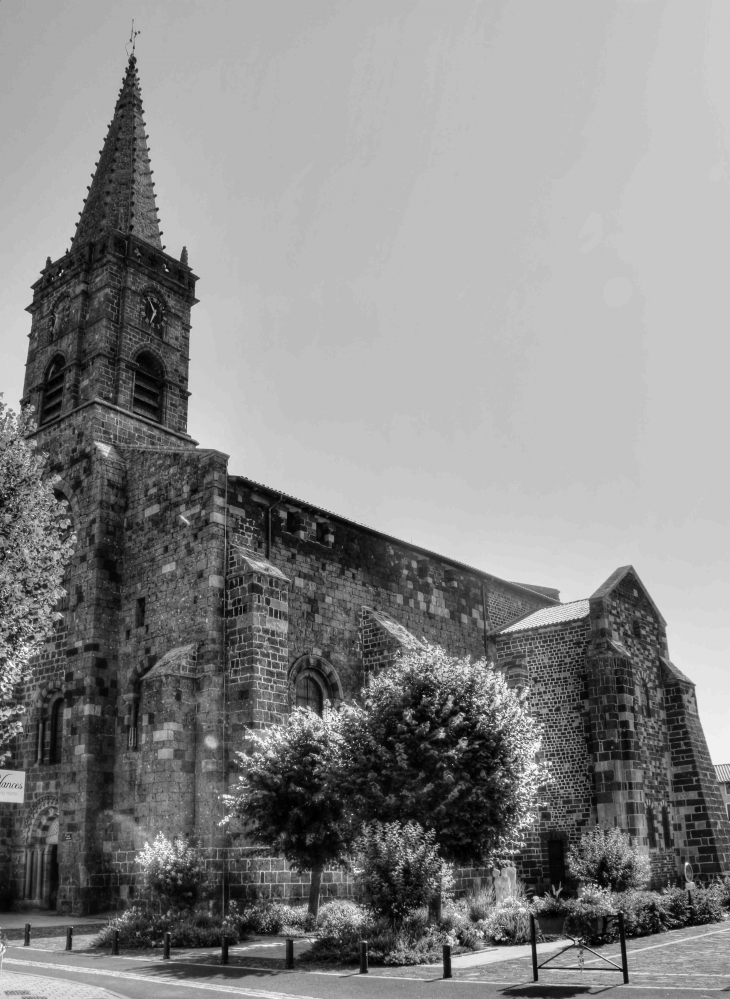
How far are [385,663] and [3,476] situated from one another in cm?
1504

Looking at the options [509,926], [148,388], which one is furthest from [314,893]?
[148,388]

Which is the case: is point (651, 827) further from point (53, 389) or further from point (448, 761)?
point (53, 389)

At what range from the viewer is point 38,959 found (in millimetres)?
18172

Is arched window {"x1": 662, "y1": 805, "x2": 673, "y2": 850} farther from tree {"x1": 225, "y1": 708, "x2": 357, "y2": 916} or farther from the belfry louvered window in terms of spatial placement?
the belfry louvered window

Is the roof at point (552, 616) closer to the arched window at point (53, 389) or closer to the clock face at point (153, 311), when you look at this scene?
the clock face at point (153, 311)

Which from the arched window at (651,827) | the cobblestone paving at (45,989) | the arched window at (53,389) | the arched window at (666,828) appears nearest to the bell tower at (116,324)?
the arched window at (53,389)

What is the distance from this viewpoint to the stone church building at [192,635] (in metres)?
24.8

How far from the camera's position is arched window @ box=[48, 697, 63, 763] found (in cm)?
2816

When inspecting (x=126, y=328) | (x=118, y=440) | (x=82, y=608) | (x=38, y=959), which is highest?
(x=126, y=328)


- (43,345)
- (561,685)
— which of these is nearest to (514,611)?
(561,685)

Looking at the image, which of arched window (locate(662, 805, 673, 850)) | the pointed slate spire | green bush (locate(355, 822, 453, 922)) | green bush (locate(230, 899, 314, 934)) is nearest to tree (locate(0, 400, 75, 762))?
green bush (locate(230, 899, 314, 934))

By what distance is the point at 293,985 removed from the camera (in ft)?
48.5

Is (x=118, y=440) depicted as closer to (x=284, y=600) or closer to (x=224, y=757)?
(x=284, y=600)

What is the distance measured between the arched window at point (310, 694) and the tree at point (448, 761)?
22.0ft
